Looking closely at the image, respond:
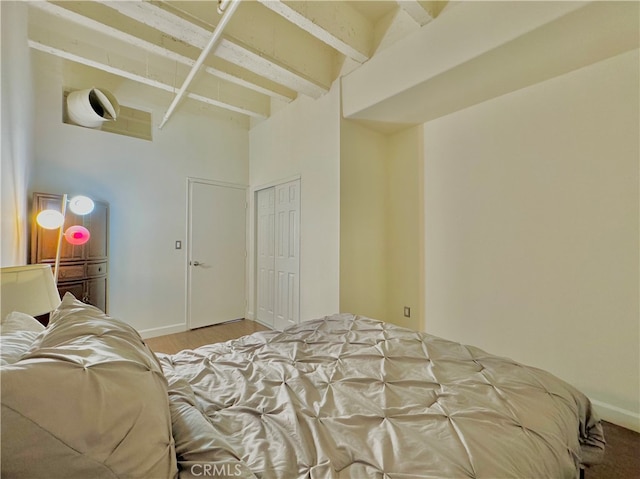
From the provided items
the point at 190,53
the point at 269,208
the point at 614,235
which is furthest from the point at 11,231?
the point at 614,235

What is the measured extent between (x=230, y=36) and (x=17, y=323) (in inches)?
96.2

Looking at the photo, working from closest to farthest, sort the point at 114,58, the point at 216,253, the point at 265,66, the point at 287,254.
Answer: the point at 265,66 → the point at 114,58 → the point at 287,254 → the point at 216,253

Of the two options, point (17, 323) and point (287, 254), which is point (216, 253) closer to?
point (287, 254)

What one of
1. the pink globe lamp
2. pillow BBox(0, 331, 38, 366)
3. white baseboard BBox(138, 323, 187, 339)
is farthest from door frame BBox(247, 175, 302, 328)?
pillow BBox(0, 331, 38, 366)

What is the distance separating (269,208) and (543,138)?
3215mm

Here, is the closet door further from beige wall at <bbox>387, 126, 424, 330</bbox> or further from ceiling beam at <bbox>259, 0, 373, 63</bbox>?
ceiling beam at <bbox>259, 0, 373, 63</bbox>

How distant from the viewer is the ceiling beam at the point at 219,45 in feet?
6.86

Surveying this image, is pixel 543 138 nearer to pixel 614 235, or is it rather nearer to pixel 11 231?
pixel 614 235

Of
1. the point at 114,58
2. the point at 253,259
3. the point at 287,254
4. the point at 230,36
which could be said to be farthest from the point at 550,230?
the point at 114,58

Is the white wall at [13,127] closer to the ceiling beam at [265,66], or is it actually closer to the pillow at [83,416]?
the ceiling beam at [265,66]

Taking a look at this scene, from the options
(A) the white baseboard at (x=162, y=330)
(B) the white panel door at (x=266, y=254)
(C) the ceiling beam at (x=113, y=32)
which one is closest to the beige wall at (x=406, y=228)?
(B) the white panel door at (x=266, y=254)

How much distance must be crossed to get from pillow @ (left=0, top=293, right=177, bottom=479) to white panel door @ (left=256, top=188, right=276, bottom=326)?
342cm

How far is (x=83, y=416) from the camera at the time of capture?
1.81 feet

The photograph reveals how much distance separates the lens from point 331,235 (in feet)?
10.4
